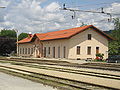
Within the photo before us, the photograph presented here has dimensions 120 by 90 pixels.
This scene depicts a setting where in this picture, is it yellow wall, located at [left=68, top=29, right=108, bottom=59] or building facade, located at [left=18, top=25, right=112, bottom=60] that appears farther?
yellow wall, located at [left=68, top=29, right=108, bottom=59]

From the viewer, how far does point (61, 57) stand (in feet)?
140

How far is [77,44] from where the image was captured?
41.8 meters

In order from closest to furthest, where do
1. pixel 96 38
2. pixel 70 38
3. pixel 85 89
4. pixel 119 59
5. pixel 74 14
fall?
pixel 85 89 < pixel 74 14 < pixel 119 59 < pixel 70 38 < pixel 96 38

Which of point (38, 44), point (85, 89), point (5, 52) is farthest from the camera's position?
point (5, 52)

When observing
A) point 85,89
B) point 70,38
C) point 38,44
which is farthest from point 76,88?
point 38,44

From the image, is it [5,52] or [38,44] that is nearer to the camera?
[38,44]

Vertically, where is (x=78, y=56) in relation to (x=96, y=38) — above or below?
below

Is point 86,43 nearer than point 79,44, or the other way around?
point 79,44

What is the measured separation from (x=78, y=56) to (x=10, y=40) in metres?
24.9

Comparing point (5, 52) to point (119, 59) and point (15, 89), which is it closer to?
point (119, 59)

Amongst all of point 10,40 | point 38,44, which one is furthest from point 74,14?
point 10,40

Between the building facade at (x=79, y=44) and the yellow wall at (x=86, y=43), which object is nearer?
the building facade at (x=79, y=44)

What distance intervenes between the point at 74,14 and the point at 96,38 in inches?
710

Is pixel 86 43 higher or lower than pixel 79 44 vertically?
higher
